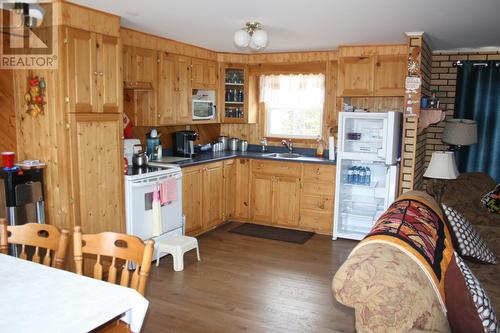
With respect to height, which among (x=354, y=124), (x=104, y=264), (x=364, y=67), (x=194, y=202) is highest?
(x=364, y=67)

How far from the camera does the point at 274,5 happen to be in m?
3.36

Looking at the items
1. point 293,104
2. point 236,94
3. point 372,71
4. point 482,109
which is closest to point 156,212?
point 236,94

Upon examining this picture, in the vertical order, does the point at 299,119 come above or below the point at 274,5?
below

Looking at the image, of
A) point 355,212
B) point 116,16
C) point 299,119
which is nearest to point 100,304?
point 116,16

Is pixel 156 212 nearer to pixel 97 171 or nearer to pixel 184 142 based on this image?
pixel 97 171

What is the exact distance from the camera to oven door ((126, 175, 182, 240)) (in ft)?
13.3

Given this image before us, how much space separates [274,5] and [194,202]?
8.42 ft

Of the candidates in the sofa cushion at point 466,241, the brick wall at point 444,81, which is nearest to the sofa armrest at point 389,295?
the sofa cushion at point 466,241

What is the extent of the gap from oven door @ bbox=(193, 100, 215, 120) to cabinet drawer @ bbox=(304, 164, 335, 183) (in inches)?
58.1

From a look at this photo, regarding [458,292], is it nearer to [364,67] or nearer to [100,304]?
[100,304]

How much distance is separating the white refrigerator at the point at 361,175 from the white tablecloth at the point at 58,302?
12.2 feet

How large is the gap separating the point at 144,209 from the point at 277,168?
1976mm

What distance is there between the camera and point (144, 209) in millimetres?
4223

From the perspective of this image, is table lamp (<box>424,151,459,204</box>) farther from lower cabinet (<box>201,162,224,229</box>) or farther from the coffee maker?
the coffee maker
